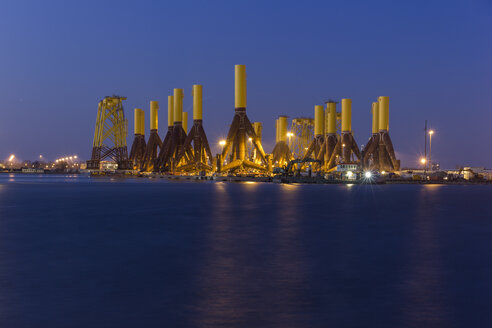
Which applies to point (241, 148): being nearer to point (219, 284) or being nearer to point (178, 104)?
point (178, 104)

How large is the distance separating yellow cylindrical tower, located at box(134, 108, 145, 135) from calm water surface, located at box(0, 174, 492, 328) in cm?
12253

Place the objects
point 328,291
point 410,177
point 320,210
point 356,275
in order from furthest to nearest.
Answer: point 410,177, point 320,210, point 356,275, point 328,291

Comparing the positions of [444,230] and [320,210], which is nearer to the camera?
[444,230]

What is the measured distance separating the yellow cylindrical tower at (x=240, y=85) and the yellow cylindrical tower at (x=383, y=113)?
35.4 meters

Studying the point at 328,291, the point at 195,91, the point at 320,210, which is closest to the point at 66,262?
the point at 328,291

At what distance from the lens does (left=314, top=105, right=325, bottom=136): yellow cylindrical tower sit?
5011 inches

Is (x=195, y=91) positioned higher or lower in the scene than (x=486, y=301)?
higher

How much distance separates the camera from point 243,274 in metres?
14.7

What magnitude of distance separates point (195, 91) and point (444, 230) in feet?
308

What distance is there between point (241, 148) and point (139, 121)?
179 feet

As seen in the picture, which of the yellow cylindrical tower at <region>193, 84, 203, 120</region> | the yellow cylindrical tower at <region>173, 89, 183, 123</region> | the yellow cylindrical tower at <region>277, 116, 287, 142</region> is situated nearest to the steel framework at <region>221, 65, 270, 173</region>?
the yellow cylindrical tower at <region>193, 84, 203, 120</region>

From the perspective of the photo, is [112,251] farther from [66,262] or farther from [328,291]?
[328,291]

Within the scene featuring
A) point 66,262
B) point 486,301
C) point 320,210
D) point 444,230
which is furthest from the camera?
point 320,210

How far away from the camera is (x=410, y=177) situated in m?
115
